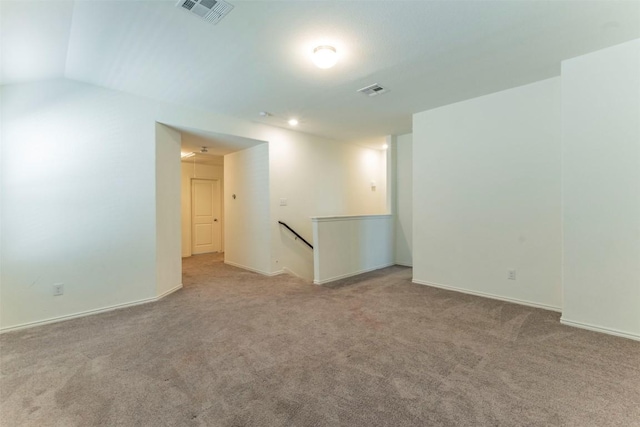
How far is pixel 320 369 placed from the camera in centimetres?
202

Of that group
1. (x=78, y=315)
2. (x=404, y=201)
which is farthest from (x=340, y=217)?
(x=78, y=315)

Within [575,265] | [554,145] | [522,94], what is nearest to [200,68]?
[522,94]

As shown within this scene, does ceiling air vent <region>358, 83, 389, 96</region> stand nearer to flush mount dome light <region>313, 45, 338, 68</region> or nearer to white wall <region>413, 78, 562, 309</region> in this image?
flush mount dome light <region>313, 45, 338, 68</region>

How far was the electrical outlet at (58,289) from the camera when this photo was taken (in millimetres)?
2938

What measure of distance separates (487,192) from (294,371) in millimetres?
3148

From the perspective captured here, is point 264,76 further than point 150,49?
Yes

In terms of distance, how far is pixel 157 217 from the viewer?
3.59 metres

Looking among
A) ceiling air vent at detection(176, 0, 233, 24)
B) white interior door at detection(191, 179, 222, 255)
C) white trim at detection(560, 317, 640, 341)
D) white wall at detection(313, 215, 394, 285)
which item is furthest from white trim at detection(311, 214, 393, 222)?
white interior door at detection(191, 179, 222, 255)

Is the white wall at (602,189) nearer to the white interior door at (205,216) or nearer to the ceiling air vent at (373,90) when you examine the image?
the ceiling air vent at (373,90)

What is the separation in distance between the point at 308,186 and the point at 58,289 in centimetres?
379

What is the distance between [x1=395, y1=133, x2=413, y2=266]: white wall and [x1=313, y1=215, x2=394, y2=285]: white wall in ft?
0.60

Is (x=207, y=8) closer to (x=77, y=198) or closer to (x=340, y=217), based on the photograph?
(x=77, y=198)

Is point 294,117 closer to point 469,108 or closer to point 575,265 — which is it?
point 469,108

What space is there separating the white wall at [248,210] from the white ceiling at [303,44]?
165 cm
